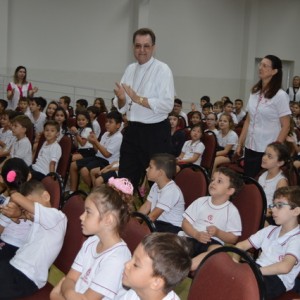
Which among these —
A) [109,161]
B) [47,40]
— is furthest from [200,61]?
[109,161]

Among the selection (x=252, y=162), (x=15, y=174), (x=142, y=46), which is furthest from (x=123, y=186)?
(x=252, y=162)

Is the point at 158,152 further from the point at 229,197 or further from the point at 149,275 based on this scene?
the point at 149,275

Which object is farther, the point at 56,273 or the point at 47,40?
the point at 47,40

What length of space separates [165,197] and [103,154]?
210 cm

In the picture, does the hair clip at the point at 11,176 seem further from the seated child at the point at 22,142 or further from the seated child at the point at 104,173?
the seated child at the point at 22,142

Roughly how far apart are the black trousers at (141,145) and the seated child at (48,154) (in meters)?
1.43

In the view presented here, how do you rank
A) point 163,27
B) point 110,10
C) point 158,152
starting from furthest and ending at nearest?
point 163,27 → point 110,10 → point 158,152

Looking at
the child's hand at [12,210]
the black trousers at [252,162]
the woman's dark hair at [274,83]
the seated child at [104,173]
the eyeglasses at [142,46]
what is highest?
the eyeglasses at [142,46]

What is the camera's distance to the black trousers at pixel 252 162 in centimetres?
351

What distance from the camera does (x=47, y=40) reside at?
985 cm

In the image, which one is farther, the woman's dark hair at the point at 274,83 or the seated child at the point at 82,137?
the seated child at the point at 82,137

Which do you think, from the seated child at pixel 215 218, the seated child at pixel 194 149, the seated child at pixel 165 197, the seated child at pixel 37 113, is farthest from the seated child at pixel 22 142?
the seated child at pixel 215 218

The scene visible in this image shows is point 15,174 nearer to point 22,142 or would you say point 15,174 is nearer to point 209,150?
point 22,142

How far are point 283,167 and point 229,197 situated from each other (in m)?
0.72
